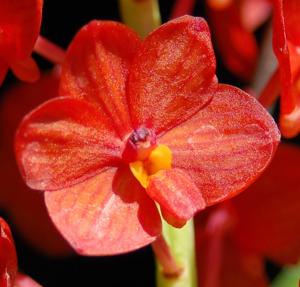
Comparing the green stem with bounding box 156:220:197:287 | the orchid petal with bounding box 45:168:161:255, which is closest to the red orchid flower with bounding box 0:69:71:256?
the green stem with bounding box 156:220:197:287

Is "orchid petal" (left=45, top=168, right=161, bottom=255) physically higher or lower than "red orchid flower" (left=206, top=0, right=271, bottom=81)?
higher

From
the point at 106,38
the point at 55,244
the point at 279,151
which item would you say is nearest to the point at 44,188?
the point at 106,38

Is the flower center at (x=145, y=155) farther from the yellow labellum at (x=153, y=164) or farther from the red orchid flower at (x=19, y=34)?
the red orchid flower at (x=19, y=34)

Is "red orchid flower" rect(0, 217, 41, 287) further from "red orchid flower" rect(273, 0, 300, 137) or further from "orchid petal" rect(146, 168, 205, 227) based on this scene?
"red orchid flower" rect(273, 0, 300, 137)

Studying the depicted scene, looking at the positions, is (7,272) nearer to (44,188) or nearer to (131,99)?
(44,188)

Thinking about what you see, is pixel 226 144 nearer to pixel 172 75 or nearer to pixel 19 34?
pixel 172 75

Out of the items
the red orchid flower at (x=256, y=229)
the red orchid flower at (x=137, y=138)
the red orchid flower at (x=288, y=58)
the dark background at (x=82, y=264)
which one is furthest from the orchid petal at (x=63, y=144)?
the dark background at (x=82, y=264)
